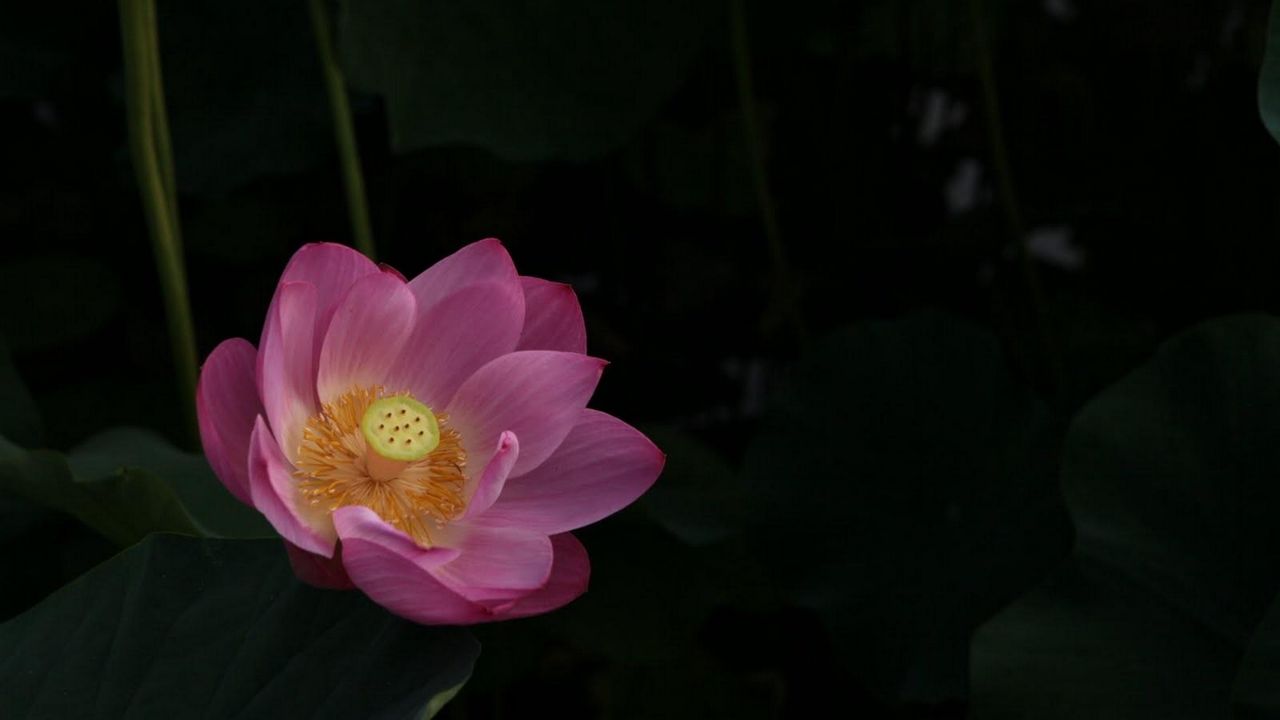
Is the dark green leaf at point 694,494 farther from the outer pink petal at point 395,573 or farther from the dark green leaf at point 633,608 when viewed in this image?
the outer pink petal at point 395,573

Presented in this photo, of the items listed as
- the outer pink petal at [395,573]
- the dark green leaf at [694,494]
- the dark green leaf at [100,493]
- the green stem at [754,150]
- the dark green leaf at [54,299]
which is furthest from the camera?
the dark green leaf at [54,299]

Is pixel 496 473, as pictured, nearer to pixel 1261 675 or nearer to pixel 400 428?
pixel 400 428

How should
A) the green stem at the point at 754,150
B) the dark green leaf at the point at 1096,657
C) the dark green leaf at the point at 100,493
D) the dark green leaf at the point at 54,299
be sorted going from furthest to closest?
1. the dark green leaf at the point at 54,299
2. the green stem at the point at 754,150
3. the dark green leaf at the point at 1096,657
4. the dark green leaf at the point at 100,493

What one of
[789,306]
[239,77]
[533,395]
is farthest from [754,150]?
[533,395]

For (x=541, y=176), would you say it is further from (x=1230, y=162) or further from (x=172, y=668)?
(x=172, y=668)

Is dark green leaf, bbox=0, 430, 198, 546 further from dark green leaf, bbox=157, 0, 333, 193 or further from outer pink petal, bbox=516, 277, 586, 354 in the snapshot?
dark green leaf, bbox=157, 0, 333, 193

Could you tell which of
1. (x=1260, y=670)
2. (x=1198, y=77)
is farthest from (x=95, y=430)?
(x=1198, y=77)

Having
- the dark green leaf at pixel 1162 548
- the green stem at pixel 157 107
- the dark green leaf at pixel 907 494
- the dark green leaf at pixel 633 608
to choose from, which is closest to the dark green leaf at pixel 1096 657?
the dark green leaf at pixel 1162 548
